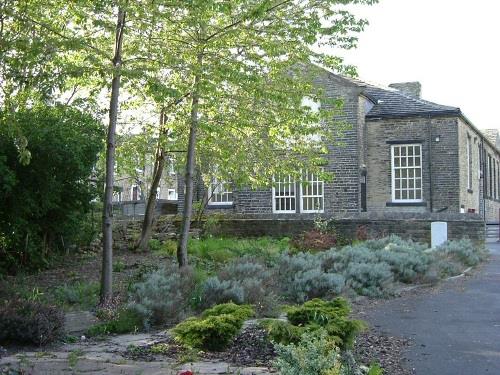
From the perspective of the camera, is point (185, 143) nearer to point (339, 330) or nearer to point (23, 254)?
point (23, 254)

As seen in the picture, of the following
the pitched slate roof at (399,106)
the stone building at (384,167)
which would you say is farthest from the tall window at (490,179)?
the pitched slate roof at (399,106)

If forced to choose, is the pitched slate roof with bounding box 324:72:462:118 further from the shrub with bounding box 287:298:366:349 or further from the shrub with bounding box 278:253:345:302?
the shrub with bounding box 287:298:366:349

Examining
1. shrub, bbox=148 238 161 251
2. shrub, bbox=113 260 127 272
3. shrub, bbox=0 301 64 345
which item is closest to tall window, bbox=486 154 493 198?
shrub, bbox=148 238 161 251

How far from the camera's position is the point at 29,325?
6.62 m

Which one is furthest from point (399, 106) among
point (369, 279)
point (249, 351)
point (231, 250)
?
point (249, 351)

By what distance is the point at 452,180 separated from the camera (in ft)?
84.4

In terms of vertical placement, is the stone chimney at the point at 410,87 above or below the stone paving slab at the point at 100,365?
above

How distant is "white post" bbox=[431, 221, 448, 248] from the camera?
1755cm

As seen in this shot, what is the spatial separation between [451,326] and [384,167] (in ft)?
63.3

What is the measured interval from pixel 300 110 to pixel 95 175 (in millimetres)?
4987

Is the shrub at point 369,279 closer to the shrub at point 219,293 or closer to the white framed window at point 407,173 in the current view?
the shrub at point 219,293

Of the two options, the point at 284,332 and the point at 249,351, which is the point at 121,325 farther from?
the point at 284,332

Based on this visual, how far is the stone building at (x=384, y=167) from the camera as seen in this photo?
25734mm

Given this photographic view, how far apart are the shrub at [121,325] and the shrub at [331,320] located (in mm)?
2224
